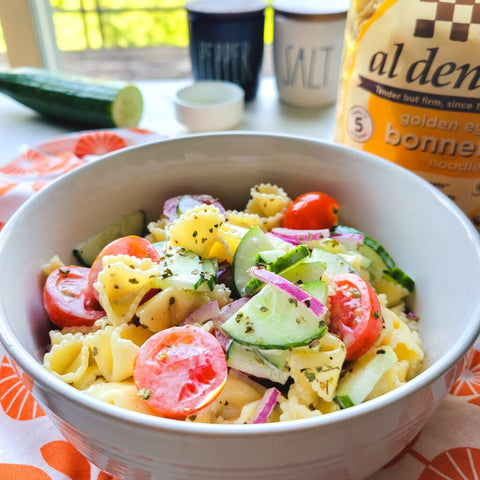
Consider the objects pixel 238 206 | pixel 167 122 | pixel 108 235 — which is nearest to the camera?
pixel 108 235

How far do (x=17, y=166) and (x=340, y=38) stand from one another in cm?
135

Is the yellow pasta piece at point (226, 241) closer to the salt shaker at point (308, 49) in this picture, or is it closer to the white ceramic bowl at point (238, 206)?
the white ceramic bowl at point (238, 206)

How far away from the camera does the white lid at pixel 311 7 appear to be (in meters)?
2.22

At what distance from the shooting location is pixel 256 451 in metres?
0.74

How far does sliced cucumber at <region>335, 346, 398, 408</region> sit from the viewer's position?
3.21 feet

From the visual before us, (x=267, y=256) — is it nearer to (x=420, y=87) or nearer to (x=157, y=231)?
(x=157, y=231)

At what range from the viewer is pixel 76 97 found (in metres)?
2.27

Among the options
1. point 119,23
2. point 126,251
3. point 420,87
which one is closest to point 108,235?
point 126,251

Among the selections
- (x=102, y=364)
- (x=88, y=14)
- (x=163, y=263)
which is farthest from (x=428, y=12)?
(x=88, y=14)

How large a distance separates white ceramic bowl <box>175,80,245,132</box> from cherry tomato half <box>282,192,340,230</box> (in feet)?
2.96

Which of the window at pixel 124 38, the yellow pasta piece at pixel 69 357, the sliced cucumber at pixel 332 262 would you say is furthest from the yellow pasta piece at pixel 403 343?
the window at pixel 124 38

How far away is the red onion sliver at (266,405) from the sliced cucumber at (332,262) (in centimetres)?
32

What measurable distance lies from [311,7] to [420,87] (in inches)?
45.8

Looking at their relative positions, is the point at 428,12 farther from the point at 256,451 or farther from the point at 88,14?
the point at 88,14
